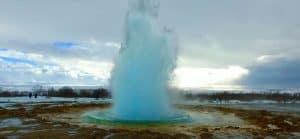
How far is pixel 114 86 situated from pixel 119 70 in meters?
1.45

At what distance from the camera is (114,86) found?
28969mm

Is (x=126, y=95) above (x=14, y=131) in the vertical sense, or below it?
above

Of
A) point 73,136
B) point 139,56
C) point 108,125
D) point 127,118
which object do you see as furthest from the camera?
point 139,56

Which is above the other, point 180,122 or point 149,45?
point 149,45

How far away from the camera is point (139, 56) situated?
91.0ft

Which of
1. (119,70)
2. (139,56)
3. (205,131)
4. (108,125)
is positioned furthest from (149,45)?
(205,131)

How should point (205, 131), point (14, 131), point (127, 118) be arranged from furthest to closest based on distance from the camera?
1. point (127, 118)
2. point (205, 131)
3. point (14, 131)

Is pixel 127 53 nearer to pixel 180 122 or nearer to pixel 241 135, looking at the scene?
pixel 180 122

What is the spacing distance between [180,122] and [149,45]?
6719mm

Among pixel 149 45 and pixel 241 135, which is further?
pixel 149 45

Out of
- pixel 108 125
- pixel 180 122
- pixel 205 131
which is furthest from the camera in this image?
pixel 180 122

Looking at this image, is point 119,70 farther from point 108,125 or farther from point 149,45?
point 108,125

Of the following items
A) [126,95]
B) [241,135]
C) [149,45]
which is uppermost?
[149,45]

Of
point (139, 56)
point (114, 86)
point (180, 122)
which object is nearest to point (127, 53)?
point (139, 56)
